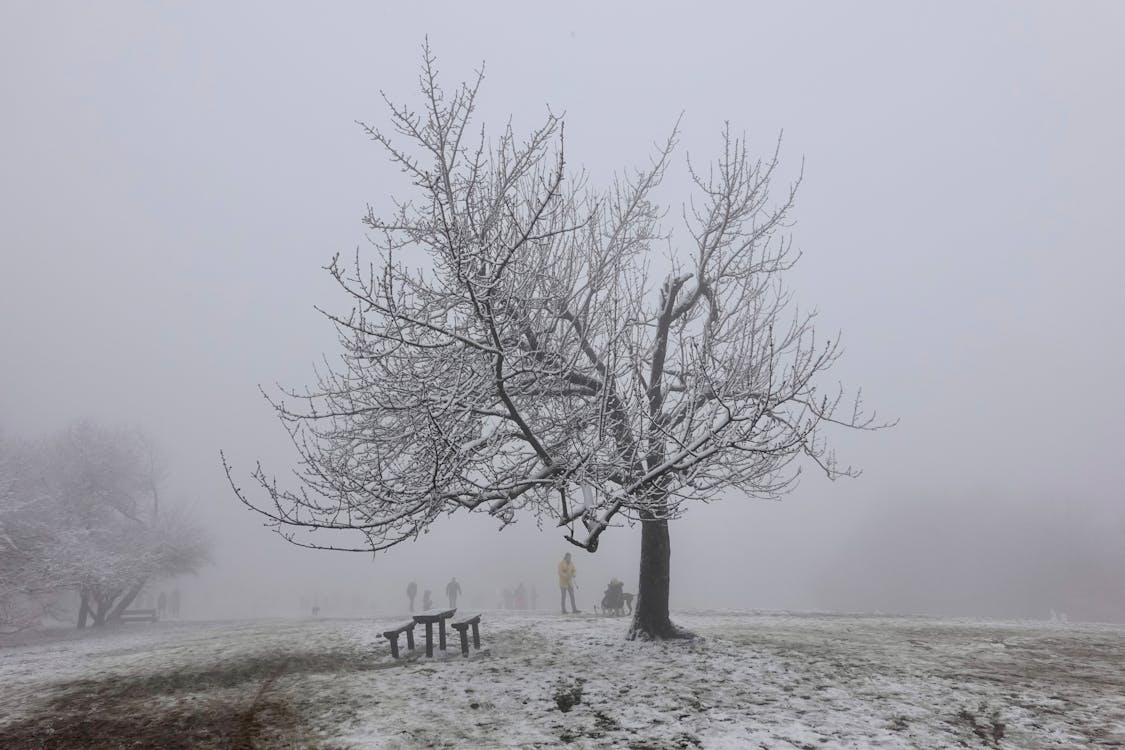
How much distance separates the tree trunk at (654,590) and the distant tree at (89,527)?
21120 millimetres

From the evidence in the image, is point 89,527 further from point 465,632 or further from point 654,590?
point 654,590

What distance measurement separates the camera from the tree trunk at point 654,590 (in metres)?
12.0

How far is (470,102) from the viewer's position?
26.3 ft

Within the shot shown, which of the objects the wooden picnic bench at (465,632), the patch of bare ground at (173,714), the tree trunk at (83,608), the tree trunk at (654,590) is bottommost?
the tree trunk at (83,608)

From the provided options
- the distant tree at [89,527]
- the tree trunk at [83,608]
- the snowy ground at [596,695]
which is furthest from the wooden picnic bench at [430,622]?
the tree trunk at [83,608]

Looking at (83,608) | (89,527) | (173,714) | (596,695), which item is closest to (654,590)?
(596,695)

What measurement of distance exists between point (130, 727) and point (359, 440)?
15.9ft

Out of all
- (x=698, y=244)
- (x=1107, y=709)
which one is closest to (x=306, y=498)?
(x=698, y=244)

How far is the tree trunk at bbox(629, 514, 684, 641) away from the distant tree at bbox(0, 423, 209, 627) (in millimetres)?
21120

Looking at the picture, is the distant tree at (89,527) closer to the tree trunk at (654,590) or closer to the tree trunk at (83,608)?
the tree trunk at (83,608)

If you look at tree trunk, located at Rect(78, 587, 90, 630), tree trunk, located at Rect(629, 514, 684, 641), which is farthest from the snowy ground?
tree trunk, located at Rect(78, 587, 90, 630)

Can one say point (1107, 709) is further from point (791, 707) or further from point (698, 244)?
point (698, 244)

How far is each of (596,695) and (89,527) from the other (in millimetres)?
30893

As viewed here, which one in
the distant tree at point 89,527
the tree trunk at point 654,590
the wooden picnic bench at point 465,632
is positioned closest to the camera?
the wooden picnic bench at point 465,632
